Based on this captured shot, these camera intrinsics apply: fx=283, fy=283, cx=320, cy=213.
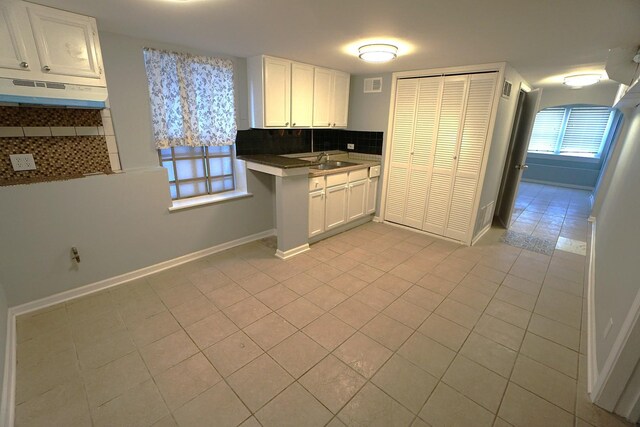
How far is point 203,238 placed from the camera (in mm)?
3268

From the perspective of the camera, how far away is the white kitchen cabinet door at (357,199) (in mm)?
4023

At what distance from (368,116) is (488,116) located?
1.62m

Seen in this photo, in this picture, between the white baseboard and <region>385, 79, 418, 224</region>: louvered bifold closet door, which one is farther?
<region>385, 79, 418, 224</region>: louvered bifold closet door

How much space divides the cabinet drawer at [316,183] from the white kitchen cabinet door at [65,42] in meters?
2.12

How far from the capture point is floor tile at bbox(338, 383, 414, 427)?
5.03ft

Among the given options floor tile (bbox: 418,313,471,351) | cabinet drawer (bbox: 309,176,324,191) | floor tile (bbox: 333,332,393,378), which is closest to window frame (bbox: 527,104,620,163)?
cabinet drawer (bbox: 309,176,324,191)

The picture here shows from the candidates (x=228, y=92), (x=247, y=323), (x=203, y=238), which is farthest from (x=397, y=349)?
(x=228, y=92)

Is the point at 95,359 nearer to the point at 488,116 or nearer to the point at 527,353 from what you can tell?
the point at 527,353

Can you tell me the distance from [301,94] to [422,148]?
178 centimetres

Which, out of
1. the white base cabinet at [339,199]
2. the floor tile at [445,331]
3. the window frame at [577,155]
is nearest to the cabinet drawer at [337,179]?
the white base cabinet at [339,199]

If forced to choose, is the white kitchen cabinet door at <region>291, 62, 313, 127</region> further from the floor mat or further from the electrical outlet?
the floor mat

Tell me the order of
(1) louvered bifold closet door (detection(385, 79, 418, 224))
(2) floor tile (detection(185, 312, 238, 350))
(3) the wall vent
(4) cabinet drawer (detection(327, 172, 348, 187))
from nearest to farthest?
(2) floor tile (detection(185, 312, 238, 350))
(3) the wall vent
(4) cabinet drawer (detection(327, 172, 348, 187))
(1) louvered bifold closet door (detection(385, 79, 418, 224))

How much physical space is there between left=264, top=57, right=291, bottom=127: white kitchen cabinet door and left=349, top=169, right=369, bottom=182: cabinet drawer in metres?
1.13

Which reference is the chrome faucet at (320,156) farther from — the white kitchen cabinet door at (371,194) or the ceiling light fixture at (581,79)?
the ceiling light fixture at (581,79)
